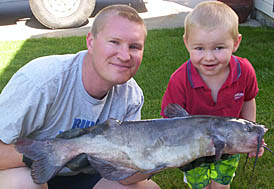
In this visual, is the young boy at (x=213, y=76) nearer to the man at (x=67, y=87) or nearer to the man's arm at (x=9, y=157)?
the man at (x=67, y=87)

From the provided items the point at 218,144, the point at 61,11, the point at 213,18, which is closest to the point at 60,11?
the point at 61,11

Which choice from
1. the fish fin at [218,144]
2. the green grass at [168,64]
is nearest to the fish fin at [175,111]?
the fish fin at [218,144]

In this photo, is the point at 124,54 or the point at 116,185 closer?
the point at 124,54

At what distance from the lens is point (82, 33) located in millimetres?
8250

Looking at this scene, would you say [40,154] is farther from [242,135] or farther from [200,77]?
[200,77]

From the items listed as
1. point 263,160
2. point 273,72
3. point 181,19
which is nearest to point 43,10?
point 181,19

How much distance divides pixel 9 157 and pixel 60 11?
20.7 feet

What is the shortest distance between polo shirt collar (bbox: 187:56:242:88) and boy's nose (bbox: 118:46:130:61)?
23.0 inches

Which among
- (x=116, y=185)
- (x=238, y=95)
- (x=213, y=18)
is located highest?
(x=213, y=18)

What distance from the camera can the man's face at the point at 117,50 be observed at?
250 centimetres

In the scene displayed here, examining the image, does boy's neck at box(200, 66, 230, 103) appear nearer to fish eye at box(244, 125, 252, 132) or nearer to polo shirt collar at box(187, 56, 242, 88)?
polo shirt collar at box(187, 56, 242, 88)

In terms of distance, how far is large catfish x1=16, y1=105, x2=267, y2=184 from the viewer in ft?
7.20

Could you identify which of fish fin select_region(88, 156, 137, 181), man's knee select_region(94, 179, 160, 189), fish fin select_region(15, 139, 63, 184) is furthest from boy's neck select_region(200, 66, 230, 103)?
fish fin select_region(15, 139, 63, 184)

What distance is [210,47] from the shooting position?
8.85ft
